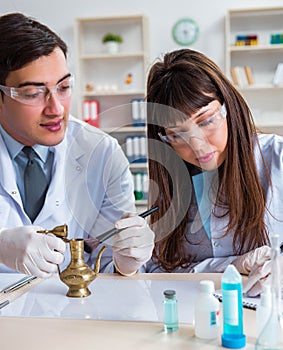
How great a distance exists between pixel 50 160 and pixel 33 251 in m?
A: 0.50

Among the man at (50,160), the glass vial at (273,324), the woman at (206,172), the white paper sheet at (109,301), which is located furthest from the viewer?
the man at (50,160)

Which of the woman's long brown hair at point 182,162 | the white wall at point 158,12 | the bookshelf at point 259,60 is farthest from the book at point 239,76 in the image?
the woman's long brown hair at point 182,162

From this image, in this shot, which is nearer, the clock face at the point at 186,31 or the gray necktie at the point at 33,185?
the gray necktie at the point at 33,185

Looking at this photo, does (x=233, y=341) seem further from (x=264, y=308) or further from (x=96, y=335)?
(x=96, y=335)

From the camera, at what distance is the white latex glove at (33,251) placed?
4.25 ft

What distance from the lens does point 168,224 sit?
154cm

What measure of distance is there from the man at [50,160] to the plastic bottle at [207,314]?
1.29ft

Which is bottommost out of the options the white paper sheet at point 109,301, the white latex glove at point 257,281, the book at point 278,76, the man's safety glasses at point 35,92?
the white paper sheet at point 109,301

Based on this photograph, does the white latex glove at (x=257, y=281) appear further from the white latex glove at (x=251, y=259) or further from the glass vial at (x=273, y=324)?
the glass vial at (x=273, y=324)

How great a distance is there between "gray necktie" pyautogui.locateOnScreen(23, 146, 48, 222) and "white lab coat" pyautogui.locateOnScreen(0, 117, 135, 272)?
33 mm

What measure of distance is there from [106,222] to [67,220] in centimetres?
16

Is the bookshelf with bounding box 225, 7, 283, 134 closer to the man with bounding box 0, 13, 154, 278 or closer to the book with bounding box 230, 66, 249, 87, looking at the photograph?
the book with bounding box 230, 66, 249, 87

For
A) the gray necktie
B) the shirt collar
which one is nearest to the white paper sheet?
the gray necktie

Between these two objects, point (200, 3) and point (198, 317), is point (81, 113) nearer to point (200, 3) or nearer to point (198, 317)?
point (200, 3)
